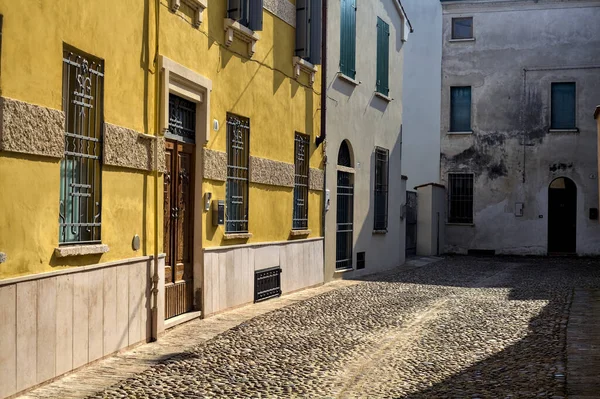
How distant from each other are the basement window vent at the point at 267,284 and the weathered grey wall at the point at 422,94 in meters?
17.0

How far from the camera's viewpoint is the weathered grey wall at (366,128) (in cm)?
1619

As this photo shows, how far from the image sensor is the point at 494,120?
1108 inches

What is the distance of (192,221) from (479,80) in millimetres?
19772

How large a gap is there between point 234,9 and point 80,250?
202 inches

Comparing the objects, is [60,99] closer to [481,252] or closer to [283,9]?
[283,9]

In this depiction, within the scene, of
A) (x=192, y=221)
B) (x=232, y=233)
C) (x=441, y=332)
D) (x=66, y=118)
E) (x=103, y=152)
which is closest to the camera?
(x=66, y=118)

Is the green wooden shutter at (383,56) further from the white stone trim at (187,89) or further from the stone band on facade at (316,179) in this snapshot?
the white stone trim at (187,89)

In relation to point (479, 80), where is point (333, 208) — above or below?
below

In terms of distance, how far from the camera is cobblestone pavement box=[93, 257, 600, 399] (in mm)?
6691

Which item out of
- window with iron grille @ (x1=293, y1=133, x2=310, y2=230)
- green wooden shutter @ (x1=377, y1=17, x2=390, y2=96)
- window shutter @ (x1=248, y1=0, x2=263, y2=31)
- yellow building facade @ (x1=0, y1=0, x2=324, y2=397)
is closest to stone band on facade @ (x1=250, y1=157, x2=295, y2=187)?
yellow building facade @ (x1=0, y1=0, x2=324, y2=397)

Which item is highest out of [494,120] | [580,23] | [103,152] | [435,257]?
[580,23]

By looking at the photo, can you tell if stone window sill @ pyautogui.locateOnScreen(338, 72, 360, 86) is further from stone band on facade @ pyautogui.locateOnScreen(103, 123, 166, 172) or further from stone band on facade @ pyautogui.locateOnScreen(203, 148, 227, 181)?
stone band on facade @ pyautogui.locateOnScreen(103, 123, 166, 172)

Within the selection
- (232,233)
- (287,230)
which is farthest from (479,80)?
(232,233)

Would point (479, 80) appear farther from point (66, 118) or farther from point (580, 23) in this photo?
point (66, 118)
